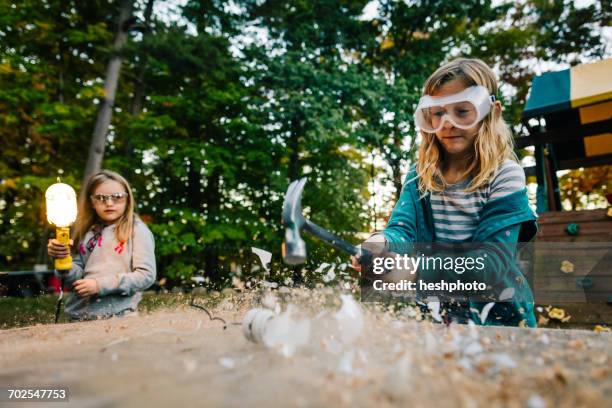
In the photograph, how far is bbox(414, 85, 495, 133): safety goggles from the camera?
242 centimetres

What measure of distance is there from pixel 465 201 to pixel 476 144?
1.07 ft

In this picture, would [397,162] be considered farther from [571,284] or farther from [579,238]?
[571,284]

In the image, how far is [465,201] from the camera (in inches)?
97.4

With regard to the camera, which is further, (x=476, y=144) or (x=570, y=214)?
(x=570, y=214)

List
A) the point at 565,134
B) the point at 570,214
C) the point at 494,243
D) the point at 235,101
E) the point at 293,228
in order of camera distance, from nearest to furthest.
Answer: the point at 293,228, the point at 494,243, the point at 570,214, the point at 565,134, the point at 235,101

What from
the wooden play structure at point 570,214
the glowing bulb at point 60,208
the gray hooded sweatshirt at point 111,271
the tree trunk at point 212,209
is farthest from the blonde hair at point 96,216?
the tree trunk at point 212,209

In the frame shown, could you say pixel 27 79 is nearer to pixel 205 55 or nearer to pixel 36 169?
pixel 36 169

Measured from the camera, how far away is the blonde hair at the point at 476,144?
2.45 metres

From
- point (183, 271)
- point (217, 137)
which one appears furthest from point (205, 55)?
point (183, 271)

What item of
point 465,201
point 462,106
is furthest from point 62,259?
point 462,106

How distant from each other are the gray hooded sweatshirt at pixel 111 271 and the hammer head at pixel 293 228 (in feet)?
7.27

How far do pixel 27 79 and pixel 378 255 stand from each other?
34.3ft

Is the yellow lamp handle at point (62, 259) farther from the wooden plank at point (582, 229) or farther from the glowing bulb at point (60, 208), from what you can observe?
the wooden plank at point (582, 229)

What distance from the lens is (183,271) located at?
10.7m
